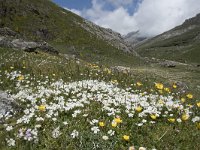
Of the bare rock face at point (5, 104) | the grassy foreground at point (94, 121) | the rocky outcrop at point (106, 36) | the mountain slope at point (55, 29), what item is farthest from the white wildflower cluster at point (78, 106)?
the rocky outcrop at point (106, 36)

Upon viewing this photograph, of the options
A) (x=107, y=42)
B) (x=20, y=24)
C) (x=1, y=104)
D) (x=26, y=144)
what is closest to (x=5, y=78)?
(x=1, y=104)

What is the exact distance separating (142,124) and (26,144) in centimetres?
302

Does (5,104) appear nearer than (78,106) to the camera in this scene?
Yes

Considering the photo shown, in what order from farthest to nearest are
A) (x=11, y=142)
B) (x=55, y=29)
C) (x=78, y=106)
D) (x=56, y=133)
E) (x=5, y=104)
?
(x=55, y=29) → (x=78, y=106) → (x=5, y=104) → (x=56, y=133) → (x=11, y=142)

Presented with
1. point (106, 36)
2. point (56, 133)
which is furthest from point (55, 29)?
point (56, 133)

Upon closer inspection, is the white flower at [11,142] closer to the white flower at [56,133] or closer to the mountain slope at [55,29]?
the white flower at [56,133]

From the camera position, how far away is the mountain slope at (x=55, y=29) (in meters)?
65.9

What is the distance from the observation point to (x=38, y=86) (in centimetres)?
1460

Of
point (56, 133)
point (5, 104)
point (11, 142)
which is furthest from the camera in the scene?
point (5, 104)

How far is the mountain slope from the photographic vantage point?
65938 mm

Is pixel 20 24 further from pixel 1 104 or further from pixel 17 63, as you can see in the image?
pixel 1 104

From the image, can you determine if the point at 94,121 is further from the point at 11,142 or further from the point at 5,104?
the point at 5,104

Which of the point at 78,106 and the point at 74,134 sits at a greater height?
the point at 78,106

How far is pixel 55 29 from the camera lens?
71312 millimetres
